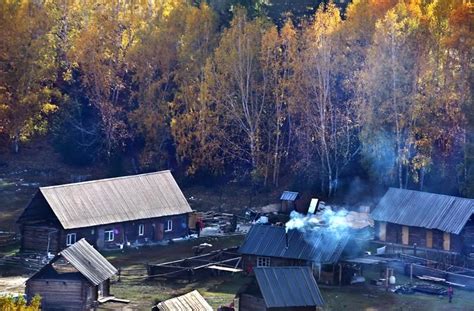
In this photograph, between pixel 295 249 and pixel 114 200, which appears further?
pixel 114 200

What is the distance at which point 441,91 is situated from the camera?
81500 millimetres

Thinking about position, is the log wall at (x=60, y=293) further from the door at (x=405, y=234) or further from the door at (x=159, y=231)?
the door at (x=405, y=234)

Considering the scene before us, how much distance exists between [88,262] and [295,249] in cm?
1260

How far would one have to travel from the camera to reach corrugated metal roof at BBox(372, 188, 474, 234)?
69.0 m

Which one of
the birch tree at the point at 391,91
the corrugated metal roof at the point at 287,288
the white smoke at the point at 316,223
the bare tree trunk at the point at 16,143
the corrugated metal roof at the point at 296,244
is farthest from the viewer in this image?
the bare tree trunk at the point at 16,143

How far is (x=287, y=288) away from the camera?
54.0 meters

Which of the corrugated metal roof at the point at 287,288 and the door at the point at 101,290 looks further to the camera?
the door at the point at 101,290

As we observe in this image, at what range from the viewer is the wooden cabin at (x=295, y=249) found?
6412 cm

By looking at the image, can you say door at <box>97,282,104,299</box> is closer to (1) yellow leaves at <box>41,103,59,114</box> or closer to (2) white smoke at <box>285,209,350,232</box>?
(2) white smoke at <box>285,209,350,232</box>

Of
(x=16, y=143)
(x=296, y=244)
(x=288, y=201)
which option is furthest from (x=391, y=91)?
(x=16, y=143)

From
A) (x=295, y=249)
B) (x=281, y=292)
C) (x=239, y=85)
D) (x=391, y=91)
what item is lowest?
(x=281, y=292)

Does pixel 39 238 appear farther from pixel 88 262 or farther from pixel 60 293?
pixel 60 293

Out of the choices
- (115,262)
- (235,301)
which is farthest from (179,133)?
(235,301)

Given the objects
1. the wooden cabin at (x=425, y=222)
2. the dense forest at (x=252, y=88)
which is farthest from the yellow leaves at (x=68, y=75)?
the wooden cabin at (x=425, y=222)
